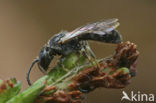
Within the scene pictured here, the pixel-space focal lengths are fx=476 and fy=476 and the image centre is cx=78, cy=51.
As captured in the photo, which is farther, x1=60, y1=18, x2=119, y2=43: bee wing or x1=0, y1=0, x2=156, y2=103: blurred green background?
x1=0, y1=0, x2=156, y2=103: blurred green background

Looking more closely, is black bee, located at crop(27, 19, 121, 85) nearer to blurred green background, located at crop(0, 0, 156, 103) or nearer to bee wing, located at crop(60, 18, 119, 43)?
bee wing, located at crop(60, 18, 119, 43)

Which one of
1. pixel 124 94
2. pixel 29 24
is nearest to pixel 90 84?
pixel 124 94

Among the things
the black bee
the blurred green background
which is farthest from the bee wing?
the blurred green background

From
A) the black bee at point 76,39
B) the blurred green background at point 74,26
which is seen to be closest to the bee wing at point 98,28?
the black bee at point 76,39

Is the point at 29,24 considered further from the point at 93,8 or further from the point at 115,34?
the point at 115,34

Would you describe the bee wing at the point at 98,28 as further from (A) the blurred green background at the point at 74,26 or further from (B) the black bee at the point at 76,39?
(A) the blurred green background at the point at 74,26
